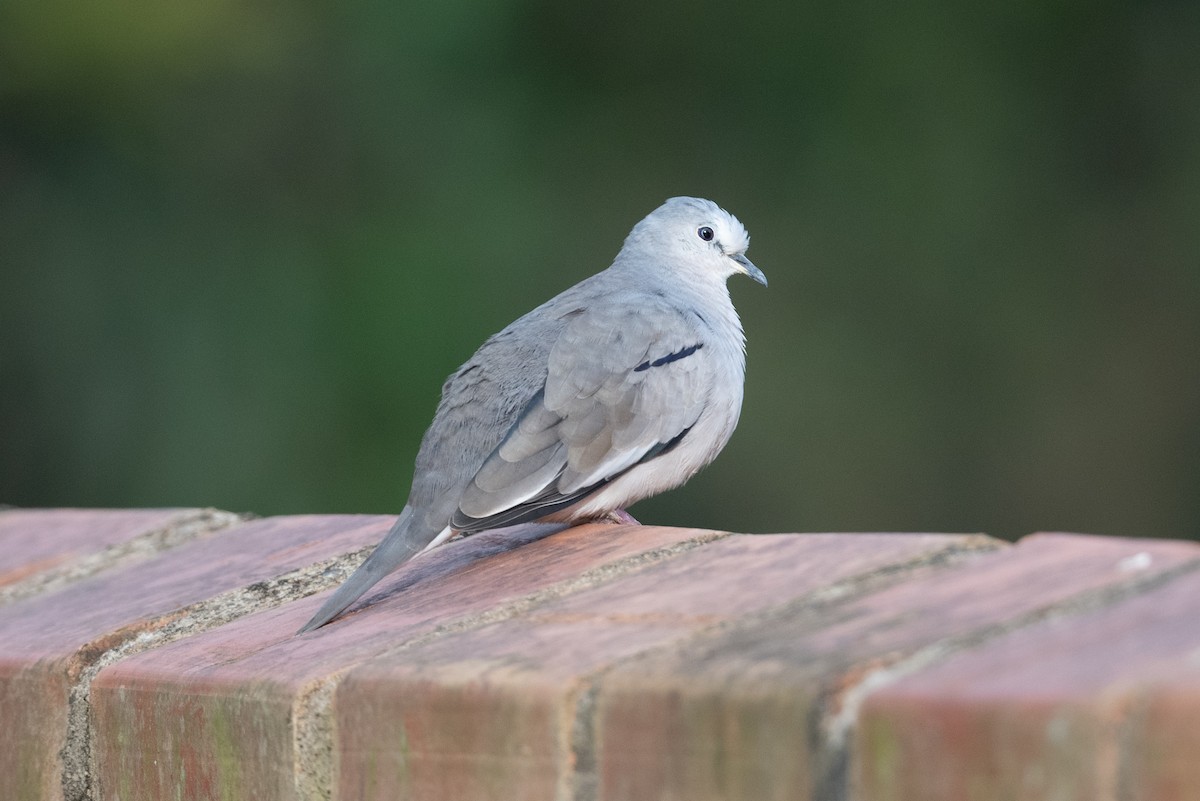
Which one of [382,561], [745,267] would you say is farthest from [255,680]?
[745,267]

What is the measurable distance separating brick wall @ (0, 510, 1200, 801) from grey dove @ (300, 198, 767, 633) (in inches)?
7.0

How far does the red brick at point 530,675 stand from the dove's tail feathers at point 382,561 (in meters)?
0.33

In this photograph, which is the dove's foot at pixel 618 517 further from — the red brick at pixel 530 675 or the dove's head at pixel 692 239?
the red brick at pixel 530 675

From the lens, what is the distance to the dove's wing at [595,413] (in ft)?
7.48

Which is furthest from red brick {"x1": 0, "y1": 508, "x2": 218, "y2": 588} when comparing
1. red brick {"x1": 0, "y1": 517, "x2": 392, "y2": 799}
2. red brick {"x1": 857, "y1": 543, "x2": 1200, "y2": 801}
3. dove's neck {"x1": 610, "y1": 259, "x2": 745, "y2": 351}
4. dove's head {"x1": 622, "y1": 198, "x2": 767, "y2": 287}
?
red brick {"x1": 857, "y1": 543, "x2": 1200, "y2": 801}

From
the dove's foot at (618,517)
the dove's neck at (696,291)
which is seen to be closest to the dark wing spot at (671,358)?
the dove's neck at (696,291)

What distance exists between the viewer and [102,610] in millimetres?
1992

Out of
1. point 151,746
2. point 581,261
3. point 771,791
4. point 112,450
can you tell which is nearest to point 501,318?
point 581,261

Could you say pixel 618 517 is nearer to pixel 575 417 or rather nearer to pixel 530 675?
pixel 575 417

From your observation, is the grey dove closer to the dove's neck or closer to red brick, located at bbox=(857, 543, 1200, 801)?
the dove's neck

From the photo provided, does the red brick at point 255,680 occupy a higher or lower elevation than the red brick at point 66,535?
lower

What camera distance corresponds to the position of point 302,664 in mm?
1531

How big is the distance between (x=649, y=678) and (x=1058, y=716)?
1.16ft

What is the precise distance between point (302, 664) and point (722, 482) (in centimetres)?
575
